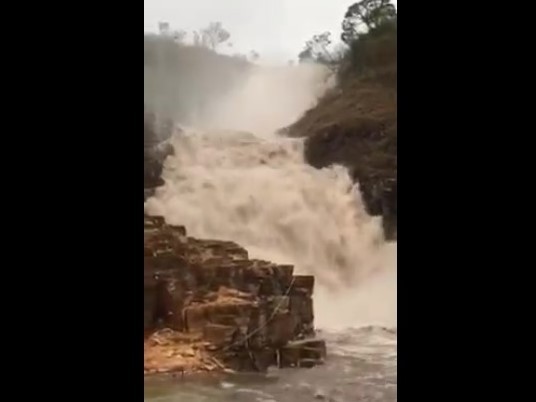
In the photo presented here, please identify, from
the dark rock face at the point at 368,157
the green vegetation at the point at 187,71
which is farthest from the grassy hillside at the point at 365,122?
the green vegetation at the point at 187,71

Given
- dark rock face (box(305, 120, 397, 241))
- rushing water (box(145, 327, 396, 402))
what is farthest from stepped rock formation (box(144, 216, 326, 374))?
dark rock face (box(305, 120, 397, 241))

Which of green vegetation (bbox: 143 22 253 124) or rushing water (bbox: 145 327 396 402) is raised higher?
green vegetation (bbox: 143 22 253 124)

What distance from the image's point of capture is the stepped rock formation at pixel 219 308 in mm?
1371

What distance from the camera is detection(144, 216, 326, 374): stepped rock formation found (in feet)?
4.50

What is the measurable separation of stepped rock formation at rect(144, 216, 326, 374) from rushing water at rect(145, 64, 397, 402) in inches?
0.9

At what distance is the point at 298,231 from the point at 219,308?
0.20 meters

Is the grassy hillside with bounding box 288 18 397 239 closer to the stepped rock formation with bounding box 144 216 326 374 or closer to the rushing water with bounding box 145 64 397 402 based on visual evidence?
the rushing water with bounding box 145 64 397 402

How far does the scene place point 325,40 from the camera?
55.7 inches

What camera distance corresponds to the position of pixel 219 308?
1377mm

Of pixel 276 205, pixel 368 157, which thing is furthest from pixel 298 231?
pixel 368 157

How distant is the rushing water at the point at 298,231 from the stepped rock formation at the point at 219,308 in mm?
23

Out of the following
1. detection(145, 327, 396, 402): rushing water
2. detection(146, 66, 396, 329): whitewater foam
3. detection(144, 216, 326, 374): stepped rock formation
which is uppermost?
detection(146, 66, 396, 329): whitewater foam
